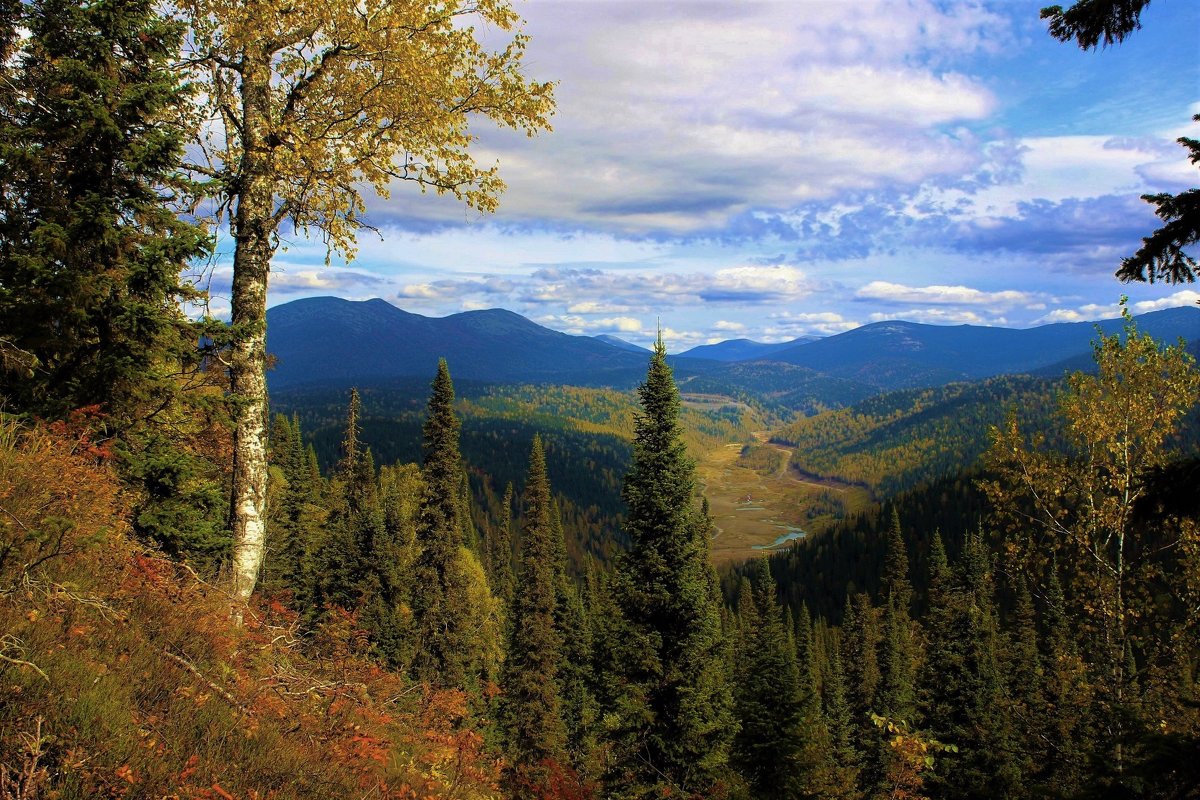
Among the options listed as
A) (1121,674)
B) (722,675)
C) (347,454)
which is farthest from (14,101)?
(347,454)

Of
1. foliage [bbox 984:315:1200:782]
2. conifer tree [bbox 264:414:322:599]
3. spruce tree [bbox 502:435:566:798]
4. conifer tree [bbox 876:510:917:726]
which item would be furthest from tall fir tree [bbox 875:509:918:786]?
conifer tree [bbox 264:414:322:599]

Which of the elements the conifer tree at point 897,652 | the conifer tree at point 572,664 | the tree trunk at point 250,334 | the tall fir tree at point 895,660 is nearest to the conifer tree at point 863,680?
the tall fir tree at point 895,660

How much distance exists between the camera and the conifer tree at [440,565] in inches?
1165

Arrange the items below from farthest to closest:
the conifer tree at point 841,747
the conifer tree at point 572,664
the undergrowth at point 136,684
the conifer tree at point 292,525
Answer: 1. the conifer tree at point 572,664
2. the conifer tree at point 292,525
3. the conifer tree at point 841,747
4. the undergrowth at point 136,684

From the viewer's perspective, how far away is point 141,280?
938 centimetres

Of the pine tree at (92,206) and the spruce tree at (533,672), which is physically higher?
the pine tree at (92,206)

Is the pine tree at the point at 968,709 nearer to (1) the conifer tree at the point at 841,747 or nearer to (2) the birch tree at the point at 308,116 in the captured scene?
(1) the conifer tree at the point at 841,747

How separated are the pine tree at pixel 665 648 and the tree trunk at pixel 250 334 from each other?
11.1 m

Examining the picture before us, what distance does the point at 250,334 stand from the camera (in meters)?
8.09

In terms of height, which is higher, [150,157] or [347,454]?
[150,157]

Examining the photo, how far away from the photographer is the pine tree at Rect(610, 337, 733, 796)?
16531 mm

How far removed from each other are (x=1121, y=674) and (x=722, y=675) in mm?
9085

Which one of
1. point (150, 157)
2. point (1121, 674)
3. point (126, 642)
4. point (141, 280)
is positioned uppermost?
point (150, 157)

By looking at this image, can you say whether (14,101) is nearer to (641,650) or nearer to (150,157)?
(150,157)
